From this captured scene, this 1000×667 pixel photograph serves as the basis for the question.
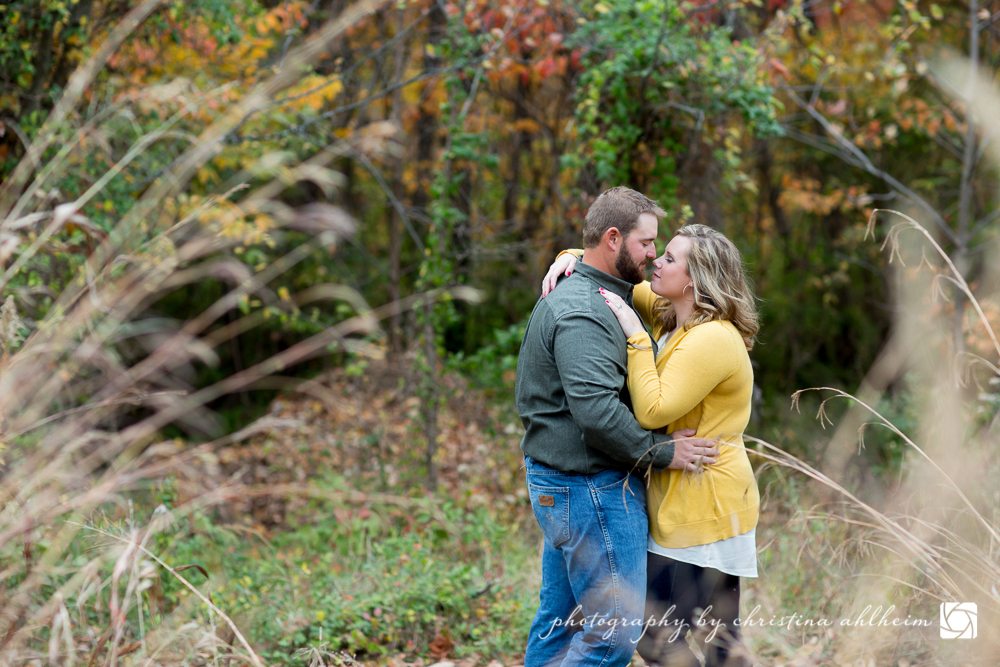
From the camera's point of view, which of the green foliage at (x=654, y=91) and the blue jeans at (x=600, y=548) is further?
the green foliage at (x=654, y=91)

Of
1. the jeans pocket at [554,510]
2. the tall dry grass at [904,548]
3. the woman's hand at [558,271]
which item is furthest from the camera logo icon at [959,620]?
the woman's hand at [558,271]

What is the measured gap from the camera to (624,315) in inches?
103

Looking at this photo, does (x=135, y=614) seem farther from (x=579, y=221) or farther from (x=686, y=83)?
(x=686, y=83)

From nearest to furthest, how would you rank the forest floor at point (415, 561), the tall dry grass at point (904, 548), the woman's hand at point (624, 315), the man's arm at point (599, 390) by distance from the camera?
the tall dry grass at point (904, 548) → the man's arm at point (599, 390) → the woman's hand at point (624, 315) → the forest floor at point (415, 561)

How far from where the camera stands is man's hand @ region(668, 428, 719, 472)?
2.50 m

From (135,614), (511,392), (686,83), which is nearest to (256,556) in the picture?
(135,614)

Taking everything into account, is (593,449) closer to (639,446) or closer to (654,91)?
(639,446)

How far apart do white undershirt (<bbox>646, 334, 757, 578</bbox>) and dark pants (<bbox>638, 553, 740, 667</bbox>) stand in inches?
1.5

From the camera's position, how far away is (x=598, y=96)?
506 cm

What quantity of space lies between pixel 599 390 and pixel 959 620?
150 centimetres

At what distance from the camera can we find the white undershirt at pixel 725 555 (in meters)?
2.53

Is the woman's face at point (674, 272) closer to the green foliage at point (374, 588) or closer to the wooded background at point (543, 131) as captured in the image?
the wooded background at point (543, 131)

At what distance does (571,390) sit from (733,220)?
28.0 ft

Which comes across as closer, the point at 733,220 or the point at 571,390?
the point at 571,390
